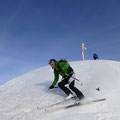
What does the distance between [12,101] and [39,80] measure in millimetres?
2719

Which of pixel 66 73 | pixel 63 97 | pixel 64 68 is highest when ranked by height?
pixel 64 68

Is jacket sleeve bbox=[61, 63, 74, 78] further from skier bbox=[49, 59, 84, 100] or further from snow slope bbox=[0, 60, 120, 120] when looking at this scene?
snow slope bbox=[0, 60, 120, 120]

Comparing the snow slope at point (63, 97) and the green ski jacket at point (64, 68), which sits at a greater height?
the green ski jacket at point (64, 68)

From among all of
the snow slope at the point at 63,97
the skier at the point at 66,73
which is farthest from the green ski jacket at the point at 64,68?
the snow slope at the point at 63,97

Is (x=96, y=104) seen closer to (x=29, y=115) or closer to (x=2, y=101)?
(x=29, y=115)

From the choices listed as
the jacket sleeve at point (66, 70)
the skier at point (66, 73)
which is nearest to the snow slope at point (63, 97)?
the skier at point (66, 73)

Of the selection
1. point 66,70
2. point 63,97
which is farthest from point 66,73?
point 63,97

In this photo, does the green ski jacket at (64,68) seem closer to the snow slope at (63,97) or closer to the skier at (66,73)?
the skier at (66,73)

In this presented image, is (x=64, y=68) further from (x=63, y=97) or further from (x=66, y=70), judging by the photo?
(x=63, y=97)

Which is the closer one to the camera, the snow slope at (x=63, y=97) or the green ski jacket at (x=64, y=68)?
the snow slope at (x=63, y=97)

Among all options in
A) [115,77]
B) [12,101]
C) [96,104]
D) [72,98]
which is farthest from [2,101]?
[115,77]

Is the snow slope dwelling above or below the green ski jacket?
below

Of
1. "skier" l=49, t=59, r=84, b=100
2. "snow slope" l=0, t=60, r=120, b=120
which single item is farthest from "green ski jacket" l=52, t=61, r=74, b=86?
"snow slope" l=0, t=60, r=120, b=120

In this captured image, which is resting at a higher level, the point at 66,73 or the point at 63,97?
the point at 66,73
